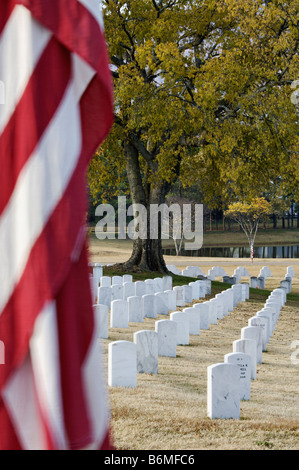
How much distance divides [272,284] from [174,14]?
11223mm

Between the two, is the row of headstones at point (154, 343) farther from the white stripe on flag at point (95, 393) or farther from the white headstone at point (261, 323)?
the white stripe on flag at point (95, 393)

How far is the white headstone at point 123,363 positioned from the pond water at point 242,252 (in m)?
49.7

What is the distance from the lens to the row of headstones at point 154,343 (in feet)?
21.8

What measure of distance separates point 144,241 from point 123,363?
15808mm

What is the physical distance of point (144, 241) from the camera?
881 inches

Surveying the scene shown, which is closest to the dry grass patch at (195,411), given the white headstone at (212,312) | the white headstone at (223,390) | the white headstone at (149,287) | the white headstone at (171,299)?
the white headstone at (223,390)

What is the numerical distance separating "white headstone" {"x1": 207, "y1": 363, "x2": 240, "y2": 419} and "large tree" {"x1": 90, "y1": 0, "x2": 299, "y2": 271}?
42.6ft

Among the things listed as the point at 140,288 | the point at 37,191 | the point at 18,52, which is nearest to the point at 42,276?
the point at 37,191

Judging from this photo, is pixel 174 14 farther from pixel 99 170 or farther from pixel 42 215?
pixel 42 215

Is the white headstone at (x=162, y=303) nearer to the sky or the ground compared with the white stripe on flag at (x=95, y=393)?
nearer to the ground

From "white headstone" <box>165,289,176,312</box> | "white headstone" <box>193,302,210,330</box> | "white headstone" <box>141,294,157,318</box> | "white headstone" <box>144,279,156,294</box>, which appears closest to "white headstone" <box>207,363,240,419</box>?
"white headstone" <box>193,302,210,330</box>

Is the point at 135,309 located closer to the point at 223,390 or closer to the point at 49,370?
the point at 223,390

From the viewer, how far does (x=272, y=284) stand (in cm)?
2514

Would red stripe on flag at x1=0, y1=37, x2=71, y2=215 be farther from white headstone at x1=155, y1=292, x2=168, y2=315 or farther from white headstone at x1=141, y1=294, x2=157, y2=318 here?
white headstone at x1=155, y1=292, x2=168, y2=315
